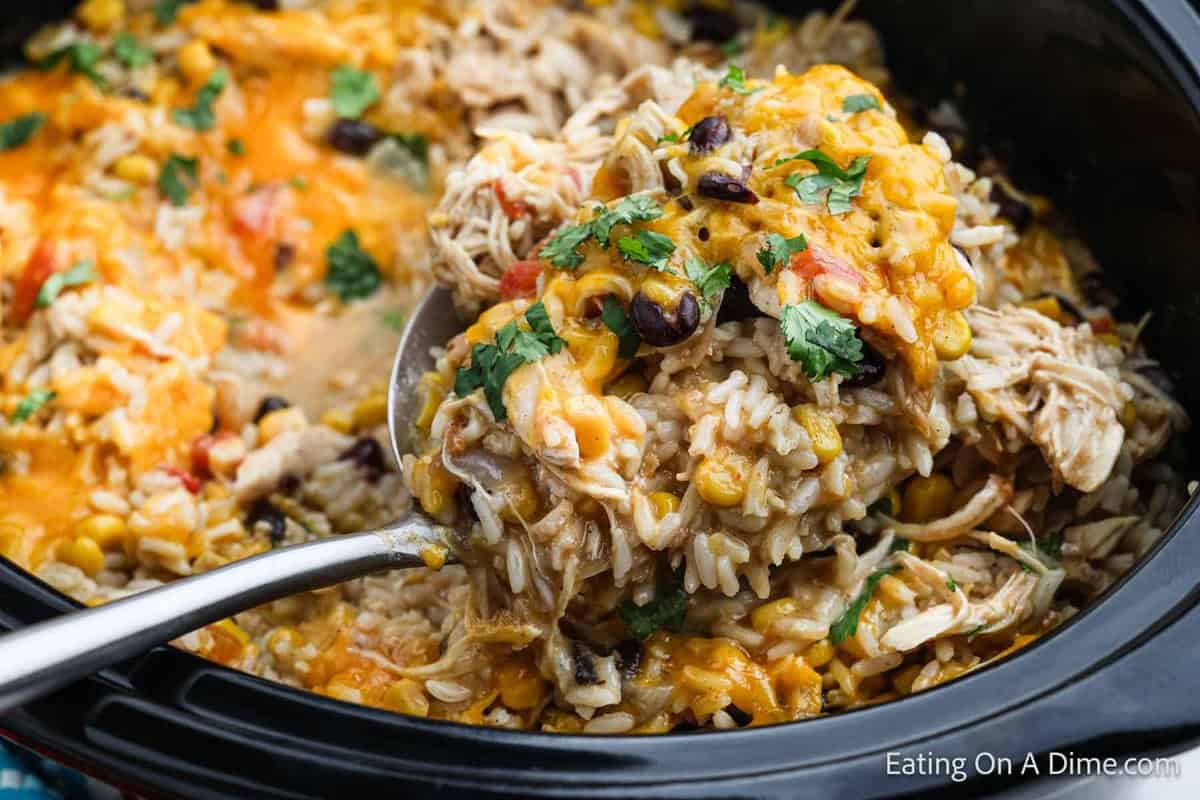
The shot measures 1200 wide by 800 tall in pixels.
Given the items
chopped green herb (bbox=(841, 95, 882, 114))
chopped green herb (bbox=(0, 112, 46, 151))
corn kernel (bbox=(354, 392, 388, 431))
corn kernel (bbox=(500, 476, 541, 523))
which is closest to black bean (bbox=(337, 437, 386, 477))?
corn kernel (bbox=(354, 392, 388, 431))

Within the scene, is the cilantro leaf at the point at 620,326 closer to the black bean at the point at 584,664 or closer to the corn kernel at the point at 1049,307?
the black bean at the point at 584,664

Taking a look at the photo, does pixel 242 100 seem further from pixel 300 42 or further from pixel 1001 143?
pixel 1001 143

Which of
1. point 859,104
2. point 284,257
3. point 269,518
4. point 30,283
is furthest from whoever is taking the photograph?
point 284,257

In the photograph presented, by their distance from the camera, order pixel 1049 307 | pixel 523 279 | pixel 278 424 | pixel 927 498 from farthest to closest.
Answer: pixel 278 424, pixel 1049 307, pixel 523 279, pixel 927 498

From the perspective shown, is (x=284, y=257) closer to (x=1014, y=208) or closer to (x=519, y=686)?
(x=519, y=686)

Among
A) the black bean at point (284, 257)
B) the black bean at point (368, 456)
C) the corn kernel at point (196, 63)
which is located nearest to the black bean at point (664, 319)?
the black bean at point (368, 456)

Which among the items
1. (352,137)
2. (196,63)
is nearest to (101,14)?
(196,63)

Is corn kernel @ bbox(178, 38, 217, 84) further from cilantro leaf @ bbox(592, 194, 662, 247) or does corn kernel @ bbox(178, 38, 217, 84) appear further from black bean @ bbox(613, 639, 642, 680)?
black bean @ bbox(613, 639, 642, 680)

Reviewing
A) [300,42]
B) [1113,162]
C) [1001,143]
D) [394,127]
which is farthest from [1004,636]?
[300,42]
